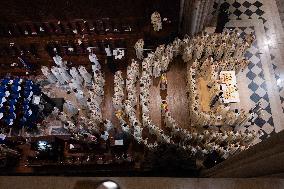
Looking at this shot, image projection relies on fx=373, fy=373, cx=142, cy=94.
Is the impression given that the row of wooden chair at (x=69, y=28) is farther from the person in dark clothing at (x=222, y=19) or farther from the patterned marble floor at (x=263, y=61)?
the patterned marble floor at (x=263, y=61)

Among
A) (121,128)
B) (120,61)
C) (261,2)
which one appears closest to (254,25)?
(261,2)

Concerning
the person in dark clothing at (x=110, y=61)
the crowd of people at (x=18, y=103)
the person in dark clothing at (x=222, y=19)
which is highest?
the person in dark clothing at (x=222, y=19)

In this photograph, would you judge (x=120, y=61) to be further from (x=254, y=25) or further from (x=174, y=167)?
(x=254, y=25)

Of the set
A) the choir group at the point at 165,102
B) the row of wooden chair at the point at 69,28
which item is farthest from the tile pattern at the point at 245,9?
the row of wooden chair at the point at 69,28

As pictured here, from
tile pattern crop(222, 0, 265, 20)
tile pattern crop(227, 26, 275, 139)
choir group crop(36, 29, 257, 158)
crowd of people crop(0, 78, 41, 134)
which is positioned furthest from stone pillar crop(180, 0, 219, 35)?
crowd of people crop(0, 78, 41, 134)

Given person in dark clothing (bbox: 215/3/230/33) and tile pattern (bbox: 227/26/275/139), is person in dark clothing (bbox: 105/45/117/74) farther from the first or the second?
tile pattern (bbox: 227/26/275/139)

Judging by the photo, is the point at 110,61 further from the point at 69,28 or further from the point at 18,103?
the point at 18,103

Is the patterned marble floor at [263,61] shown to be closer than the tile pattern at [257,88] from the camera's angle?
No
